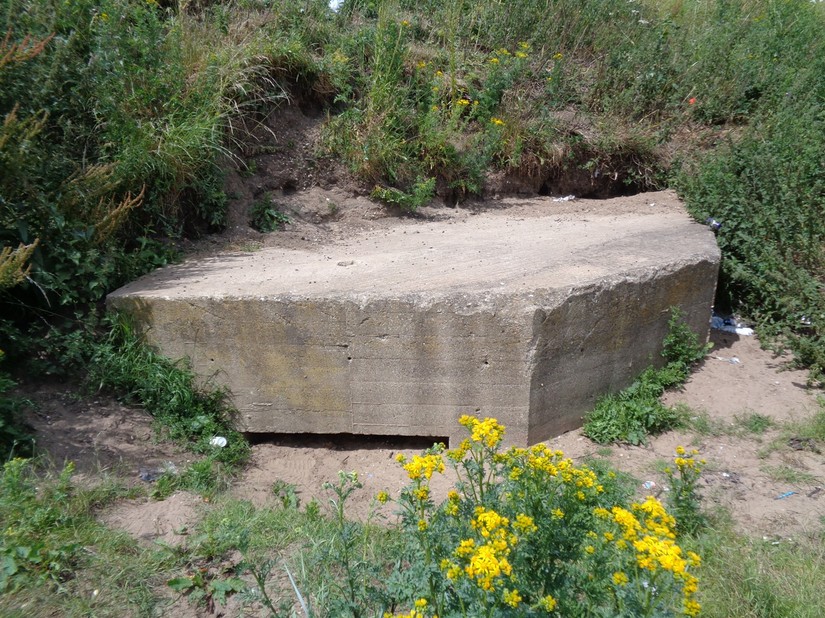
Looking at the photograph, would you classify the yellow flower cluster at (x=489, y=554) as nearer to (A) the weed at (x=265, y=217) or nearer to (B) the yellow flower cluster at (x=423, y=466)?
(B) the yellow flower cluster at (x=423, y=466)

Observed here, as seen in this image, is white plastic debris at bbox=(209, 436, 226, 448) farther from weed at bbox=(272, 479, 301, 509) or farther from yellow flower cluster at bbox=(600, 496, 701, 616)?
yellow flower cluster at bbox=(600, 496, 701, 616)

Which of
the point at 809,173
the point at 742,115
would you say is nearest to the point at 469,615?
the point at 809,173

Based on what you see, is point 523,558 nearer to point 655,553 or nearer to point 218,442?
point 655,553

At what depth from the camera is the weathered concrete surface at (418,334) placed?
447cm

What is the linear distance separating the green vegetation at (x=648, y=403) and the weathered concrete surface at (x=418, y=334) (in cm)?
8

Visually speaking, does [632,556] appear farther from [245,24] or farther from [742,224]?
[245,24]

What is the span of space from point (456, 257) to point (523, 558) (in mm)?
3308

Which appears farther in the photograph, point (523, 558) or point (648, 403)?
point (648, 403)

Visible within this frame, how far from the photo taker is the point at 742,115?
25.8 ft

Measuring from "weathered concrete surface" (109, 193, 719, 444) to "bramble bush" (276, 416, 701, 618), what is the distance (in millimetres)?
1831

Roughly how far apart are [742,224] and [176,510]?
16.0 ft

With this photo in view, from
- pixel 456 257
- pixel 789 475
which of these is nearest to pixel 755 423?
pixel 789 475

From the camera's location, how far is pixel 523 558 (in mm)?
2279

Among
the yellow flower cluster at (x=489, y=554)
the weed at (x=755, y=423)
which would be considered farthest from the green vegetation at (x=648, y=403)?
the yellow flower cluster at (x=489, y=554)
